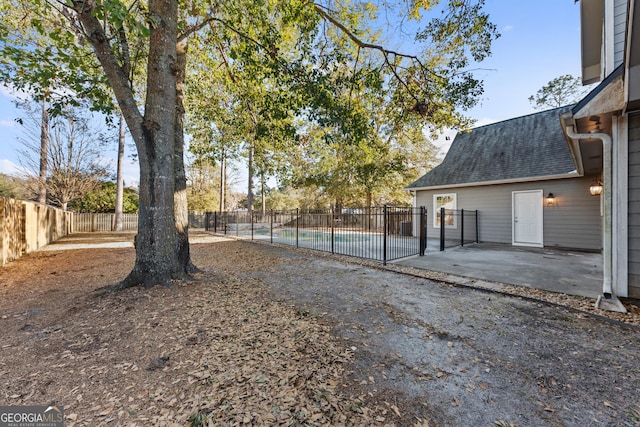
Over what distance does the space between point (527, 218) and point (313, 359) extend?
30.8 feet

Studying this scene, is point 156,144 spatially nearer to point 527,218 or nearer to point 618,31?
point 618,31

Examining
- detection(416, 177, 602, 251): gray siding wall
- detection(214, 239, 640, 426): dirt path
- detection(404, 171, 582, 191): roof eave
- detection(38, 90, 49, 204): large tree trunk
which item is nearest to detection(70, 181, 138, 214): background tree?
detection(38, 90, 49, 204): large tree trunk

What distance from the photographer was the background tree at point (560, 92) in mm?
16094

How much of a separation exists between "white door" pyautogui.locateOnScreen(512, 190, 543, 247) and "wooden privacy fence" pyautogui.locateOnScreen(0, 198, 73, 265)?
14.0m

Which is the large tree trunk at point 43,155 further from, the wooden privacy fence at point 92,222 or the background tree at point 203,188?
the background tree at point 203,188

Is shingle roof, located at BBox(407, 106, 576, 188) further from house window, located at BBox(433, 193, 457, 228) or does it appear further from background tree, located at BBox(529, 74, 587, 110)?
background tree, located at BBox(529, 74, 587, 110)

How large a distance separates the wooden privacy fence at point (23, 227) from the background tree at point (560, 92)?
85.4ft

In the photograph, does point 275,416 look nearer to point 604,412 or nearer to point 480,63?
point 604,412

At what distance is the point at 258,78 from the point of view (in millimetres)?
6465

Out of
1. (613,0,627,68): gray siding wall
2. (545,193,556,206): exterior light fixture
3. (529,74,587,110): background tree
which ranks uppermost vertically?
(529,74,587,110): background tree

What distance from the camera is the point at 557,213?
25.7 feet

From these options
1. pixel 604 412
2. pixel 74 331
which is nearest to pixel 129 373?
pixel 74 331

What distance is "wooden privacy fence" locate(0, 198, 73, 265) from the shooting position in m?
5.86

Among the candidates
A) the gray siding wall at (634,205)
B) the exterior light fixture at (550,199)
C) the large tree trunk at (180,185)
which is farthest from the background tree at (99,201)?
the exterior light fixture at (550,199)
